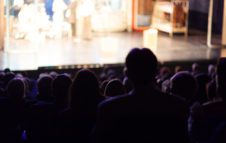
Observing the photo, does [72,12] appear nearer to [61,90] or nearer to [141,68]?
[61,90]

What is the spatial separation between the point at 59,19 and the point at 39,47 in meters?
1.24

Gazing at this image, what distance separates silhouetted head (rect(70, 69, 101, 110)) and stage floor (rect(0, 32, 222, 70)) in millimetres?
4779

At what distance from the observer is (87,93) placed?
3494 mm

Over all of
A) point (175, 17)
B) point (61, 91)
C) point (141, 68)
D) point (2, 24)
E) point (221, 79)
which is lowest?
point (61, 91)

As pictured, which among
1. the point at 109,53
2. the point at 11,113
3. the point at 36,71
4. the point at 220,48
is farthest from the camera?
the point at 220,48

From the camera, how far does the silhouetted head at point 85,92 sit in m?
3.46

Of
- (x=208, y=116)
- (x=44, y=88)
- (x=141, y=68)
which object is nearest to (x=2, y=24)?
(x=44, y=88)

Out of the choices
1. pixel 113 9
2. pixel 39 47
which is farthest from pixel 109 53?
pixel 113 9

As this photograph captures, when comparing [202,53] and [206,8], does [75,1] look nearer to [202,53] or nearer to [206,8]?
[202,53]

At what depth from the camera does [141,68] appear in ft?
8.43

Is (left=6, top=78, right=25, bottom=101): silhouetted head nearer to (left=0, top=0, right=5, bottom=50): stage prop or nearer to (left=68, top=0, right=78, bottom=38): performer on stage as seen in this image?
(left=0, top=0, right=5, bottom=50): stage prop

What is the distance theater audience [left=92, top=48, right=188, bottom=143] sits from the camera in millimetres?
2516

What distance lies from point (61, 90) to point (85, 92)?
2.06ft

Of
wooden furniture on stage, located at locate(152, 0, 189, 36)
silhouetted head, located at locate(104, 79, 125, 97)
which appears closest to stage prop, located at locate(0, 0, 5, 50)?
wooden furniture on stage, located at locate(152, 0, 189, 36)
